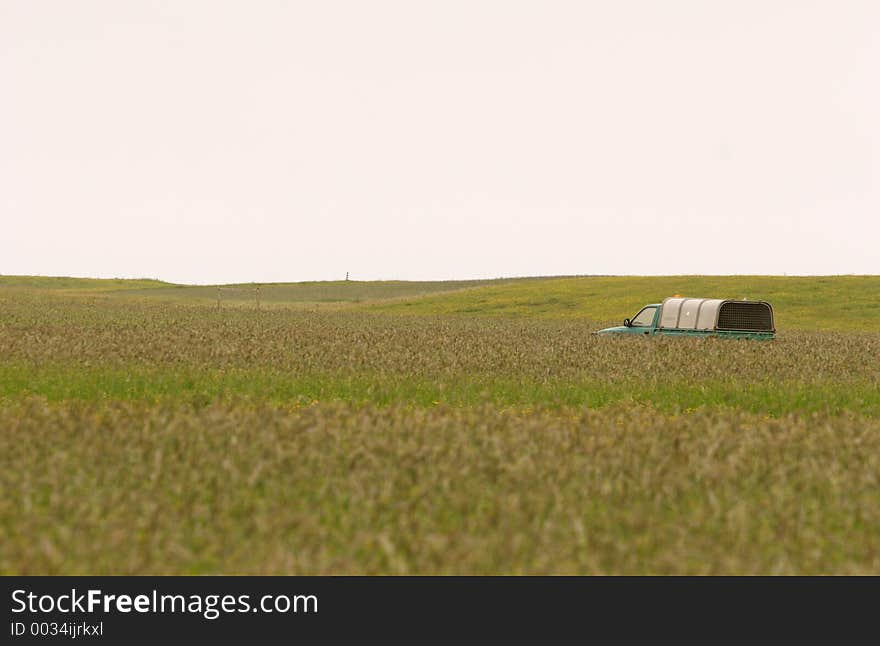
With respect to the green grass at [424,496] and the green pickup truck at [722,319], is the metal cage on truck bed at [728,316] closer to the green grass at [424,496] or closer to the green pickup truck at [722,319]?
the green pickup truck at [722,319]

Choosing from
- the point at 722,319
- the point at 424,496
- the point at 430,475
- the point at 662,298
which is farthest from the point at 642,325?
the point at 662,298

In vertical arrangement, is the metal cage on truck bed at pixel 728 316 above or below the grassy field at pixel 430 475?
above

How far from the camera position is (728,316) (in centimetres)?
2775

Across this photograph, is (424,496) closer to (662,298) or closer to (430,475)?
(430,475)

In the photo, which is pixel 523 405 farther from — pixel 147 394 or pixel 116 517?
pixel 116 517

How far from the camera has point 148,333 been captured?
30.0 m

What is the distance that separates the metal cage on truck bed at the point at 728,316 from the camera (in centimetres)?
2755

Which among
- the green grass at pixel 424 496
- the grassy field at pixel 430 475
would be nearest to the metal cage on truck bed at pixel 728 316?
the grassy field at pixel 430 475

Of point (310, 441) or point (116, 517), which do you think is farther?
point (310, 441)

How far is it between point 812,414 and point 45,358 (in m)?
13.8

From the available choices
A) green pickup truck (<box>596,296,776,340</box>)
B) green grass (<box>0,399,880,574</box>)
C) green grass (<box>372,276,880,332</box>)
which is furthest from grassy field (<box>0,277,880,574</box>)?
green grass (<box>372,276,880,332</box>)

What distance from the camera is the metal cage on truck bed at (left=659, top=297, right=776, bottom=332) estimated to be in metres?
27.5

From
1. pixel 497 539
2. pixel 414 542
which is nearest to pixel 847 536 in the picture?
pixel 497 539

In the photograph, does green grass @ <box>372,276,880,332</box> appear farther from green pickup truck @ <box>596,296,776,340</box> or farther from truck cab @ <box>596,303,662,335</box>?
green pickup truck @ <box>596,296,776,340</box>
